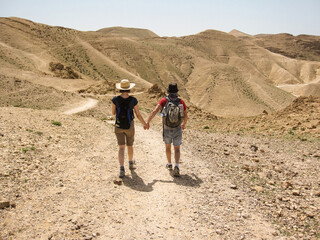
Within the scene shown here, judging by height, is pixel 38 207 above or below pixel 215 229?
above

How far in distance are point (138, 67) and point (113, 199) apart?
67546 mm

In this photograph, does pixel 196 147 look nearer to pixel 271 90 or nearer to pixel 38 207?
pixel 38 207

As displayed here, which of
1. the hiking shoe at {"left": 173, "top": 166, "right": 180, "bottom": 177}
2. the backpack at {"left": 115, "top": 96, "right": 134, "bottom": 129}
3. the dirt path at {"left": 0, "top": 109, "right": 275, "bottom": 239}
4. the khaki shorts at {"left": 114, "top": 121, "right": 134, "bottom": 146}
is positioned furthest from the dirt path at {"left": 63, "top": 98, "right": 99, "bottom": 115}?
the hiking shoe at {"left": 173, "top": 166, "right": 180, "bottom": 177}

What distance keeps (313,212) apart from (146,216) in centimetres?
362

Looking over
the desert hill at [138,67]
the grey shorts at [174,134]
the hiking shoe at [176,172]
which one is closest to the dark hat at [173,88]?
the grey shorts at [174,134]

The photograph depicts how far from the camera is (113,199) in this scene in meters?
5.49

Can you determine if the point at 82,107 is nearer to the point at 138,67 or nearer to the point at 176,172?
the point at 176,172

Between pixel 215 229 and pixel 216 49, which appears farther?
pixel 216 49

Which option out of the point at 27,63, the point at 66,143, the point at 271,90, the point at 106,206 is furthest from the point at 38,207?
the point at 271,90

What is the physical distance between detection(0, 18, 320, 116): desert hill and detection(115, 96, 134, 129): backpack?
85.8 feet

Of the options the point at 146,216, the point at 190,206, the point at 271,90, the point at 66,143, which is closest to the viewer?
the point at 146,216

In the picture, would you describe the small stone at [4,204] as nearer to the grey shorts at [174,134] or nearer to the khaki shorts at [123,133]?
the khaki shorts at [123,133]

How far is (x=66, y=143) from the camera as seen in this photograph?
8.58m

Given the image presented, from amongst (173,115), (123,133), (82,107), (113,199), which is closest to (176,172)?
(173,115)
